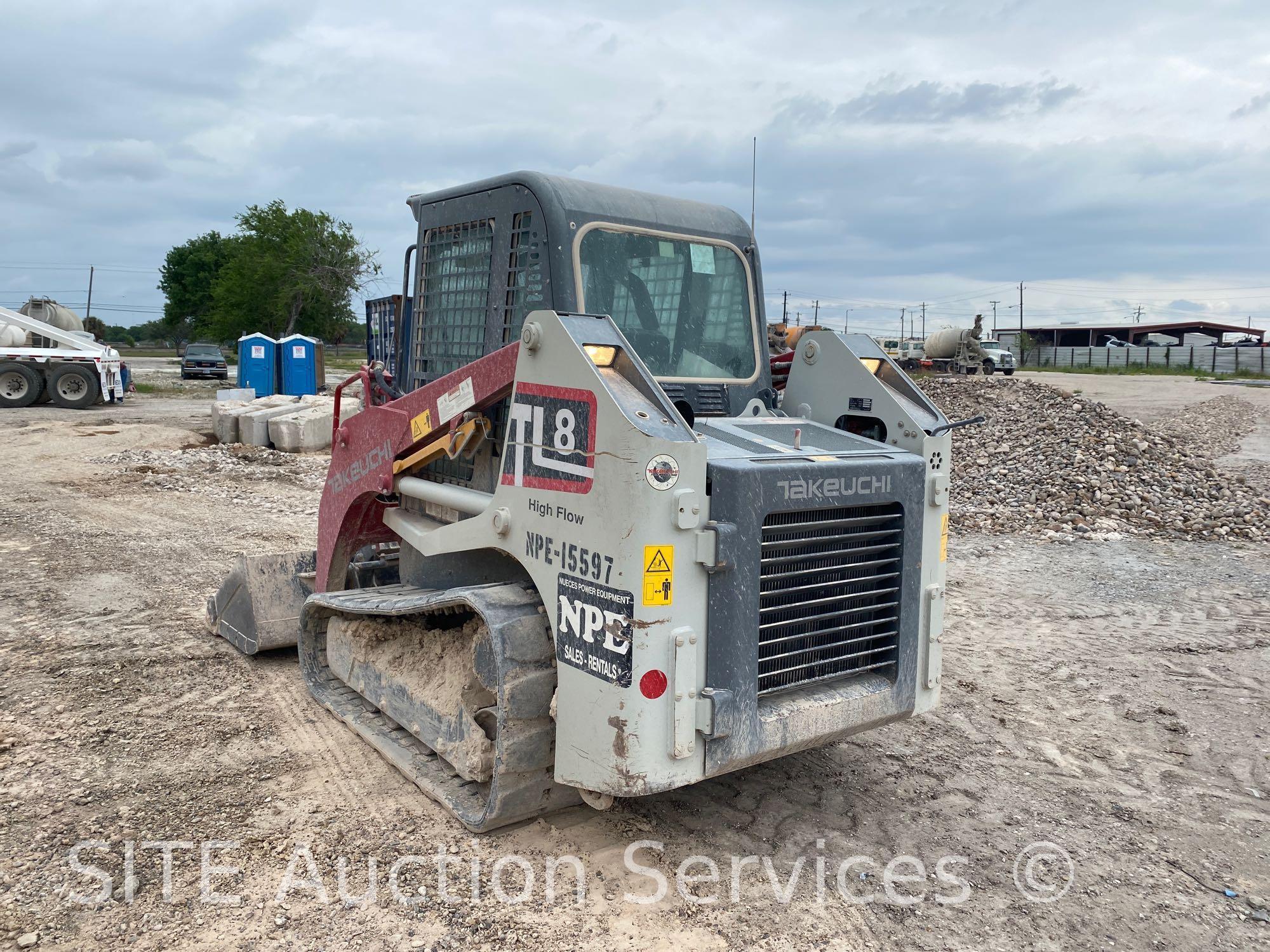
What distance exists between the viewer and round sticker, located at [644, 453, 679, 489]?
3.18 metres

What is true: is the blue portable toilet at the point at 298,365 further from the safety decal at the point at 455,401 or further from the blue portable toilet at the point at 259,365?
the safety decal at the point at 455,401

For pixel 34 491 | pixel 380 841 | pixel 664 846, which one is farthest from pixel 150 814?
pixel 34 491

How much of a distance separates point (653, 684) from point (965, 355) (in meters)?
37.5

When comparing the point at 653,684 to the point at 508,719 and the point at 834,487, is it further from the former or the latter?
the point at 834,487

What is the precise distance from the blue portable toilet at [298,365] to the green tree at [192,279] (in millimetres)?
45711

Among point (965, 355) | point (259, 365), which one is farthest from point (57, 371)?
point (965, 355)

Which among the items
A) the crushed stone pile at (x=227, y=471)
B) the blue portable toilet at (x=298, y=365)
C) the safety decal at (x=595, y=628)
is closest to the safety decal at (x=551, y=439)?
the safety decal at (x=595, y=628)

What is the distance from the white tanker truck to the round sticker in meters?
35.2

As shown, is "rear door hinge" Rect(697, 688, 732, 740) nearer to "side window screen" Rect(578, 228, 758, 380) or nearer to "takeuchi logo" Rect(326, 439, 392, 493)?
"side window screen" Rect(578, 228, 758, 380)

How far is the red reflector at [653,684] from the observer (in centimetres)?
324

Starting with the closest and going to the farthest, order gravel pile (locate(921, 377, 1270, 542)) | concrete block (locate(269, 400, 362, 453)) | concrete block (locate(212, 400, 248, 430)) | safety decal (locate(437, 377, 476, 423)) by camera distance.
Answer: safety decal (locate(437, 377, 476, 423))
gravel pile (locate(921, 377, 1270, 542))
concrete block (locate(269, 400, 362, 453))
concrete block (locate(212, 400, 248, 430))

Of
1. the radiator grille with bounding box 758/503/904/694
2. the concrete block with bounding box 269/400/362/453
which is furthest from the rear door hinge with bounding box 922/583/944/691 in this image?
the concrete block with bounding box 269/400/362/453

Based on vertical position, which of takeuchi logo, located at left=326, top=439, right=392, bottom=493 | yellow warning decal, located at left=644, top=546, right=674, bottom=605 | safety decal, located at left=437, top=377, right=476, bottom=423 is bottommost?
yellow warning decal, located at left=644, top=546, right=674, bottom=605

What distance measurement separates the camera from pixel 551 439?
354 centimetres
